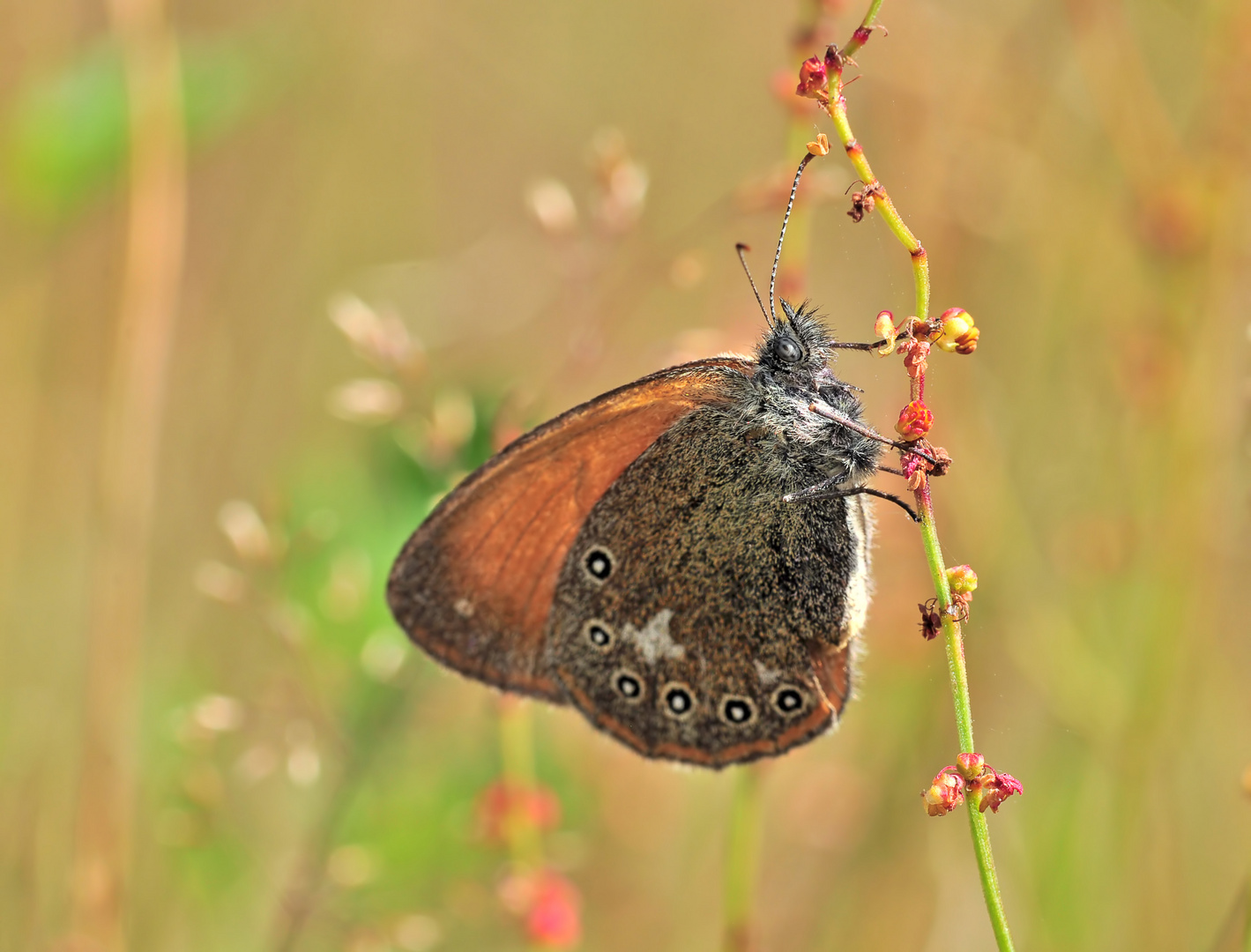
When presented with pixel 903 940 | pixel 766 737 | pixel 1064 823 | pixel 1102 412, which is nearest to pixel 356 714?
pixel 766 737

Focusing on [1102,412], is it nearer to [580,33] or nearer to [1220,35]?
[1220,35]

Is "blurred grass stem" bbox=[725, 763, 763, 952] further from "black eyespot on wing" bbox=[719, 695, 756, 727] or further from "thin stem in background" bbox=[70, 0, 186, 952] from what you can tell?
"thin stem in background" bbox=[70, 0, 186, 952]

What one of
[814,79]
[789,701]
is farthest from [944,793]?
[789,701]

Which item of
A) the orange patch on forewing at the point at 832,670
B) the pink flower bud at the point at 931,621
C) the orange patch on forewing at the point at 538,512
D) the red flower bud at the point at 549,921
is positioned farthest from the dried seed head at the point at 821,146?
the red flower bud at the point at 549,921

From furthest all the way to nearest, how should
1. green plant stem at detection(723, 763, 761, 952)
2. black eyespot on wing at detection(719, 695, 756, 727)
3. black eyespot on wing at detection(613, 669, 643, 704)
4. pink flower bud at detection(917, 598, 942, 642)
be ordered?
black eyespot on wing at detection(613, 669, 643, 704), black eyespot on wing at detection(719, 695, 756, 727), green plant stem at detection(723, 763, 761, 952), pink flower bud at detection(917, 598, 942, 642)

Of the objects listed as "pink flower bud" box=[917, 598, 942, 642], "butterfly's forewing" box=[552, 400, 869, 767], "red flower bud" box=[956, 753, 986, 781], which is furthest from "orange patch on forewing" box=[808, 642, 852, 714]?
"red flower bud" box=[956, 753, 986, 781]

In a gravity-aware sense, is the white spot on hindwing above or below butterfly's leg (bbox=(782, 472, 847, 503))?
below

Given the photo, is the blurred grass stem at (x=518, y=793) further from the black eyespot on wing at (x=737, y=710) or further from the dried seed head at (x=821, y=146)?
the dried seed head at (x=821, y=146)
